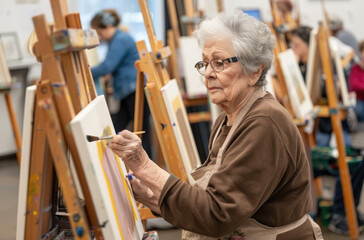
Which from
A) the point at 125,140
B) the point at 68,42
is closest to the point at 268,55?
the point at 125,140

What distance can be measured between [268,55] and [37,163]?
738mm

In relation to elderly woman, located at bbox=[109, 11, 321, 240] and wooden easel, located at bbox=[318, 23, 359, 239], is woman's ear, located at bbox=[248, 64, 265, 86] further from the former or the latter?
wooden easel, located at bbox=[318, 23, 359, 239]

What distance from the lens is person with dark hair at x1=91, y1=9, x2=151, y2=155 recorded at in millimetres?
3686

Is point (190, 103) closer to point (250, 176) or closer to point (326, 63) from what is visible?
point (326, 63)

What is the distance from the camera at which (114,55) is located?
3686mm

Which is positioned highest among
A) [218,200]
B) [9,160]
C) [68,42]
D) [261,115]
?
[68,42]

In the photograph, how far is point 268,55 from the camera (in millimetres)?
1398

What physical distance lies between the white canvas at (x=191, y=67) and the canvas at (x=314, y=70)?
833 mm

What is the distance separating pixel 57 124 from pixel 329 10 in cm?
783

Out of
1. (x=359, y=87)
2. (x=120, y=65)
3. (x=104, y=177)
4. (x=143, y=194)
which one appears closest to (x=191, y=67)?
(x=120, y=65)

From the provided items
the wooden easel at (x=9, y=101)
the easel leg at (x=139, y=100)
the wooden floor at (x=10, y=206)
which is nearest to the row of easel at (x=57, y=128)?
the easel leg at (x=139, y=100)

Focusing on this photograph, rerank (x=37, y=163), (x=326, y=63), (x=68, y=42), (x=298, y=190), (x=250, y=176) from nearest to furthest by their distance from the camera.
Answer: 1. (x=68, y=42)
2. (x=37, y=163)
3. (x=250, y=176)
4. (x=298, y=190)
5. (x=326, y=63)

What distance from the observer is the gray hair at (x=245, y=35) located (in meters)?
1.34

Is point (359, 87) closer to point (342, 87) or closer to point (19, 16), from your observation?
point (342, 87)
